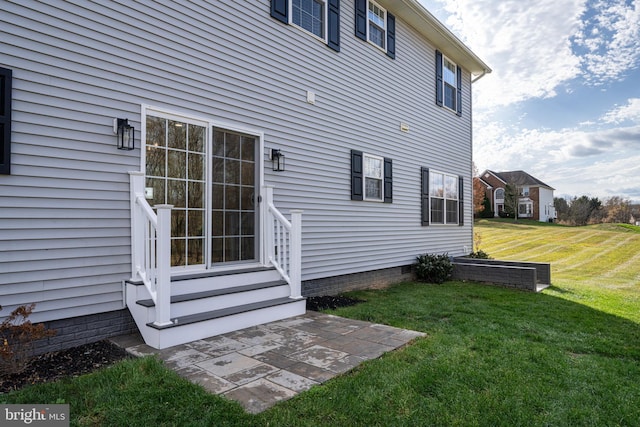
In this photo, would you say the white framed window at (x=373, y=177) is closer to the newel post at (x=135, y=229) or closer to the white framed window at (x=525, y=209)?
the newel post at (x=135, y=229)

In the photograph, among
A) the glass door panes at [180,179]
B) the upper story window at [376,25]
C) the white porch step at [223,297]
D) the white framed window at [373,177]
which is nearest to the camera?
the white porch step at [223,297]

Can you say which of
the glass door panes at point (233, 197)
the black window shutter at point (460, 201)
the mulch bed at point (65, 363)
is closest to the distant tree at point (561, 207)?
the black window shutter at point (460, 201)

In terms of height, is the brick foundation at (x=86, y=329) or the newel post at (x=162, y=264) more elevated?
the newel post at (x=162, y=264)

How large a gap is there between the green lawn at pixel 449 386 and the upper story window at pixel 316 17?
4.45 meters

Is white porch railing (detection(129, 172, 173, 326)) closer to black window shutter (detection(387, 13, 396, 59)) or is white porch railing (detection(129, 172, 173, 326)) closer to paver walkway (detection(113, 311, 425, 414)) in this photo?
paver walkway (detection(113, 311, 425, 414))

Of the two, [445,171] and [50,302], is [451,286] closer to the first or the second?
[445,171]

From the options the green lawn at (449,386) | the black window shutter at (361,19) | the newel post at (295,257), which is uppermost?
the black window shutter at (361,19)

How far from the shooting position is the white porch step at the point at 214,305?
129 inches

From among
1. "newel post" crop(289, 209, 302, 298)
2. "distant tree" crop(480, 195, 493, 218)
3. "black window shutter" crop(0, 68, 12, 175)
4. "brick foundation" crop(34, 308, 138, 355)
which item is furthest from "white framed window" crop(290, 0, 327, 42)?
"distant tree" crop(480, 195, 493, 218)

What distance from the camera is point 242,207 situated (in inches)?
189

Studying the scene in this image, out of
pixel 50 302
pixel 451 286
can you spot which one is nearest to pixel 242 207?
pixel 50 302

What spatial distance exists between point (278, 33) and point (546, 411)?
210 inches

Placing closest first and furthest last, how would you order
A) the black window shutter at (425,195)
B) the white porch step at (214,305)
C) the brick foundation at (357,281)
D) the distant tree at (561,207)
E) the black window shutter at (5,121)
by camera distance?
the black window shutter at (5,121) < the white porch step at (214,305) < the brick foundation at (357,281) < the black window shutter at (425,195) < the distant tree at (561,207)

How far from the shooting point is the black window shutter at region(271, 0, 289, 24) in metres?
5.07
